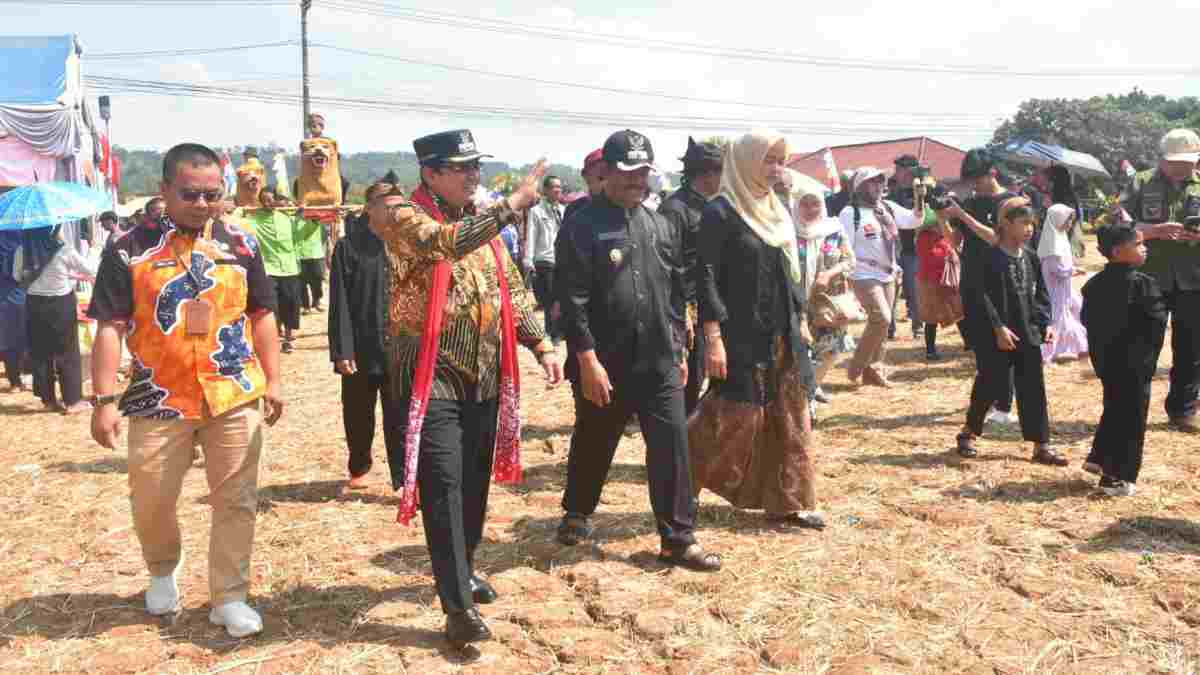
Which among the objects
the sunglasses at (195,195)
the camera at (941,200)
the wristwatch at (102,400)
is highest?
the camera at (941,200)

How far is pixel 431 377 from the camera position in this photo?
425cm

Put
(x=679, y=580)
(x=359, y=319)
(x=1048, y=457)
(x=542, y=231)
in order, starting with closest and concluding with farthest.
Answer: (x=679, y=580), (x=359, y=319), (x=1048, y=457), (x=542, y=231)

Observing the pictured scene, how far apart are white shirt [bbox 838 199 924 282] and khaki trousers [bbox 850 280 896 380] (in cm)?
8

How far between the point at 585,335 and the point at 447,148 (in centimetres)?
125

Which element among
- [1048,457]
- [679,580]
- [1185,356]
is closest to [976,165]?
[1185,356]

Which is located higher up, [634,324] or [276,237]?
[276,237]

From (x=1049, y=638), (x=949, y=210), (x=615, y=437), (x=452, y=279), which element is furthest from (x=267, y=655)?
(x=949, y=210)

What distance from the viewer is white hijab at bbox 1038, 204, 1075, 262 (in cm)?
1087

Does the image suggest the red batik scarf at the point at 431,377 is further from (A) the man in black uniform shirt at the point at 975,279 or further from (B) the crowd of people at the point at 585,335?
(A) the man in black uniform shirt at the point at 975,279

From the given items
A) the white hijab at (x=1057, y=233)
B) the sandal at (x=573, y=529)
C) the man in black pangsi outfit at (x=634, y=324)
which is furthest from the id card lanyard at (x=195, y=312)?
the white hijab at (x=1057, y=233)

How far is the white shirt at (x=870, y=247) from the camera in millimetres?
9836

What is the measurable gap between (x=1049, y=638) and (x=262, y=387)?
3441mm

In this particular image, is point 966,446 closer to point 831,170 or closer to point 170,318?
point 170,318

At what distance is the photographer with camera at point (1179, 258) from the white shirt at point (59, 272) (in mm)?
9350
